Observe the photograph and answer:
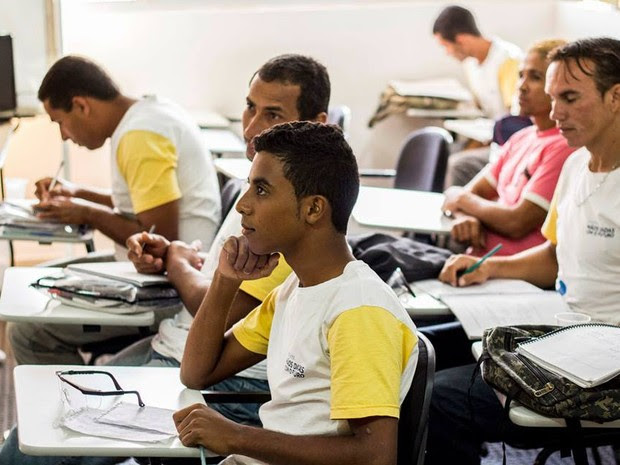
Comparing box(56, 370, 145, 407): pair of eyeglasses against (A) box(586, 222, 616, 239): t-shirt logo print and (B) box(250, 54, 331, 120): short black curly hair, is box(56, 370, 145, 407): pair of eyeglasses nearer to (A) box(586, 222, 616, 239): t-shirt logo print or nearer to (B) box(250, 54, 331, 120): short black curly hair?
(B) box(250, 54, 331, 120): short black curly hair

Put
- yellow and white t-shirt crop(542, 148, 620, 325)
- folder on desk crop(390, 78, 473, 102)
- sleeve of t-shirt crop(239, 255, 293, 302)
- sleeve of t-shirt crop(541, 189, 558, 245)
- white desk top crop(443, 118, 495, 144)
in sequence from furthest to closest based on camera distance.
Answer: folder on desk crop(390, 78, 473, 102) → white desk top crop(443, 118, 495, 144) → sleeve of t-shirt crop(541, 189, 558, 245) → yellow and white t-shirt crop(542, 148, 620, 325) → sleeve of t-shirt crop(239, 255, 293, 302)

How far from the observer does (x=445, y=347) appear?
267 cm

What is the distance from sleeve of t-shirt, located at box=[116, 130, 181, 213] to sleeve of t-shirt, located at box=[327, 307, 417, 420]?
147 cm

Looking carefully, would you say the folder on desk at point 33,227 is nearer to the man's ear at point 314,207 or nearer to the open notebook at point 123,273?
the open notebook at point 123,273

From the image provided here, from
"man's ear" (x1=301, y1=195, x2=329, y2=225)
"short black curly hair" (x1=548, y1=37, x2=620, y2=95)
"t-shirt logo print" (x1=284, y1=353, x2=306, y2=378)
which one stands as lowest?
"t-shirt logo print" (x1=284, y1=353, x2=306, y2=378)

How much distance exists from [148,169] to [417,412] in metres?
1.54

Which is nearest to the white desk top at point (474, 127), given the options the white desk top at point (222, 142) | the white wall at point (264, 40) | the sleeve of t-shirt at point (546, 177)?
the white wall at point (264, 40)

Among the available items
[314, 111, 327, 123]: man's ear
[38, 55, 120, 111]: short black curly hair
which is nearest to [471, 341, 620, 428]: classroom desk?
[314, 111, 327, 123]: man's ear

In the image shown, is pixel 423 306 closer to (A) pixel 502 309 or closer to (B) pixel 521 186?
(A) pixel 502 309

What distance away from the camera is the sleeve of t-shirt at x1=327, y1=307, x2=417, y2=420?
1601 millimetres

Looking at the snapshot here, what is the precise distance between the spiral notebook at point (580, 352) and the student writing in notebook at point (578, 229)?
0.35m

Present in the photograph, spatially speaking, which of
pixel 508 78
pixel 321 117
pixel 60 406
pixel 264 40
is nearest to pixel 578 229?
pixel 321 117

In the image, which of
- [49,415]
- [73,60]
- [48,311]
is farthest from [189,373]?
[73,60]

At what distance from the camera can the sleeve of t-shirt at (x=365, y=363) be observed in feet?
5.25
